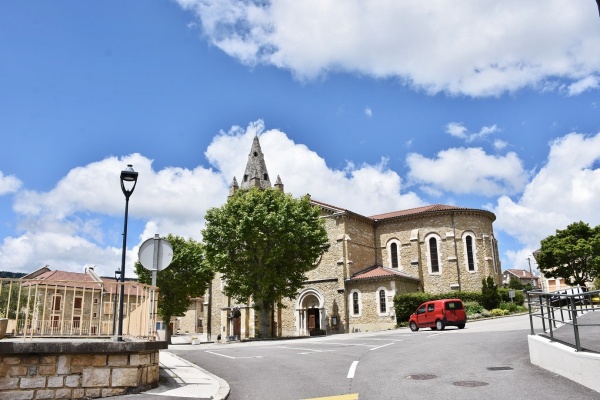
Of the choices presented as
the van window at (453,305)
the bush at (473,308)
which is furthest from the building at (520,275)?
the van window at (453,305)

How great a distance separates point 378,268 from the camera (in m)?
42.8

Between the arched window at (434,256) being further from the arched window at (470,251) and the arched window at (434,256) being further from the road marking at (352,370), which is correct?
the road marking at (352,370)

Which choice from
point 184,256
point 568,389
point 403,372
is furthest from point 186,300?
point 568,389

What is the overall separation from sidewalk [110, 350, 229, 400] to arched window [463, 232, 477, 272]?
34223 millimetres

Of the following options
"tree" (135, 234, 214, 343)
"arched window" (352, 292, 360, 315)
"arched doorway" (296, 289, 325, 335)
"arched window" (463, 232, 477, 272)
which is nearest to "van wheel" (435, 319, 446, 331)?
"arched window" (352, 292, 360, 315)

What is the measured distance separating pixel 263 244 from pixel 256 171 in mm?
20141

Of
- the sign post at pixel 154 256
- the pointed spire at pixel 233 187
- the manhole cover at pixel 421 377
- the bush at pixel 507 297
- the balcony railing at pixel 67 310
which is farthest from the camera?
the pointed spire at pixel 233 187

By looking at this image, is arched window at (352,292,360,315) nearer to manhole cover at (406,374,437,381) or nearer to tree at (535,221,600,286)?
Answer: tree at (535,221,600,286)

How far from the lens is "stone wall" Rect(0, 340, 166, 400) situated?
8.14m

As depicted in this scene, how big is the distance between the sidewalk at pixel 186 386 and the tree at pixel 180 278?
30.3 metres

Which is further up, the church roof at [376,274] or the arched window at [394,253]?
the arched window at [394,253]

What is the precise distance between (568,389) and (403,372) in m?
3.83

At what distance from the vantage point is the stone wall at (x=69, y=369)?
8.14 m

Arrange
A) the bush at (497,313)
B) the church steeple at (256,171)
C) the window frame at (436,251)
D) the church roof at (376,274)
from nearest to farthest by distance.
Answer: the bush at (497,313)
the church roof at (376,274)
the window frame at (436,251)
the church steeple at (256,171)
